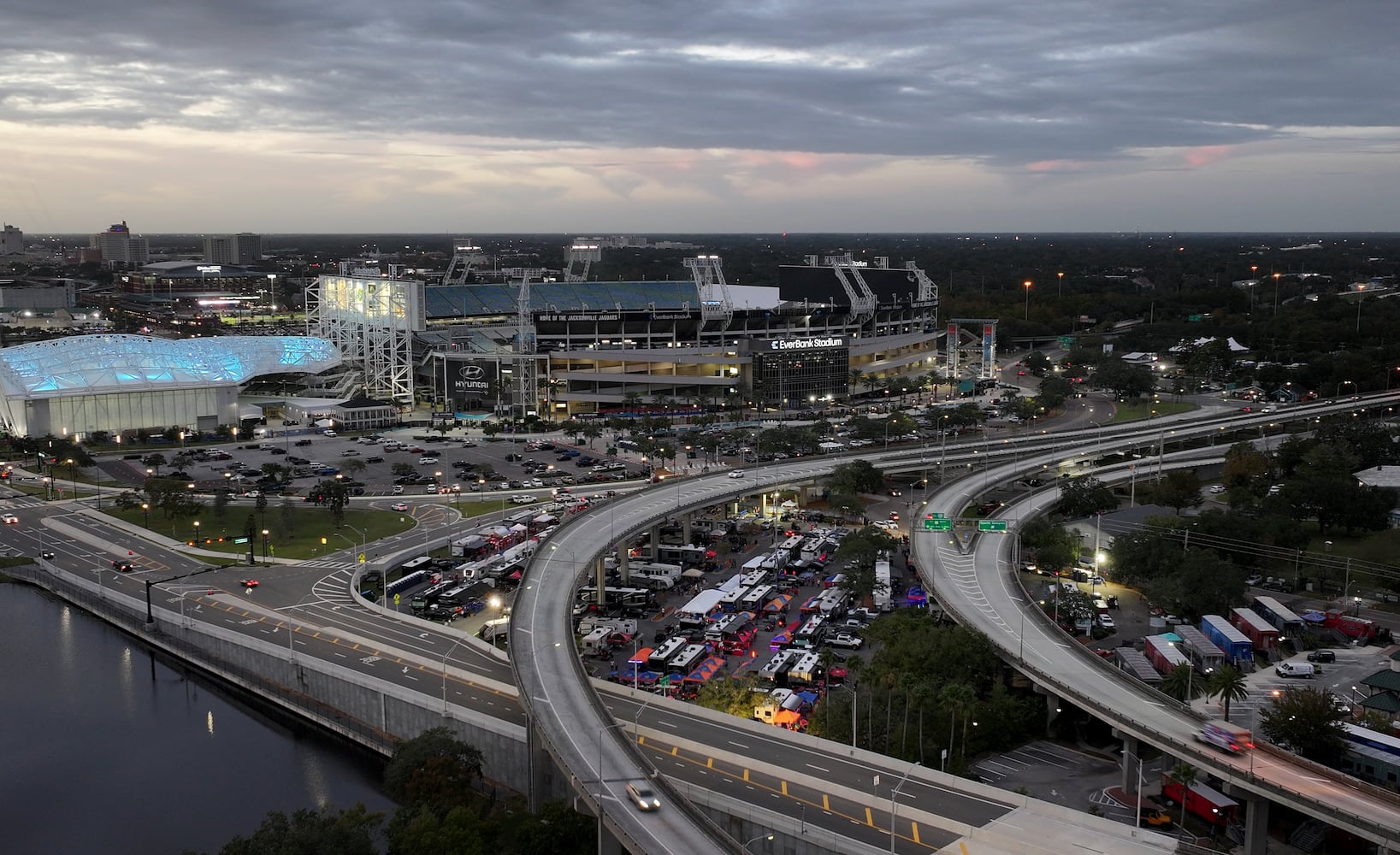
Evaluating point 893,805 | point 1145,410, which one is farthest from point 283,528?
point 1145,410

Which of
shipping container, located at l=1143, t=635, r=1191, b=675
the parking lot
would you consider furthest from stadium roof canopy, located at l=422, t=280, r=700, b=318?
shipping container, located at l=1143, t=635, r=1191, b=675

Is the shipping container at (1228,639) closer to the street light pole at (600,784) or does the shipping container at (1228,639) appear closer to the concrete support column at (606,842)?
the street light pole at (600,784)

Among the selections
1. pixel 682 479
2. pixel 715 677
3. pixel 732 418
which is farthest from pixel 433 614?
pixel 732 418

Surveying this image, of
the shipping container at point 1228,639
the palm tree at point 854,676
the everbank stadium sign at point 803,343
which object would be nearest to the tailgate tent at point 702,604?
the palm tree at point 854,676

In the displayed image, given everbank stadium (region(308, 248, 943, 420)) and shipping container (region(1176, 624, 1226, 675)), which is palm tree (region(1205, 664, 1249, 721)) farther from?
everbank stadium (region(308, 248, 943, 420))

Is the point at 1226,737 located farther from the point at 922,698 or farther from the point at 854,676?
the point at 854,676

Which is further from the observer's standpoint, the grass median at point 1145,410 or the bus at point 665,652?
the grass median at point 1145,410
